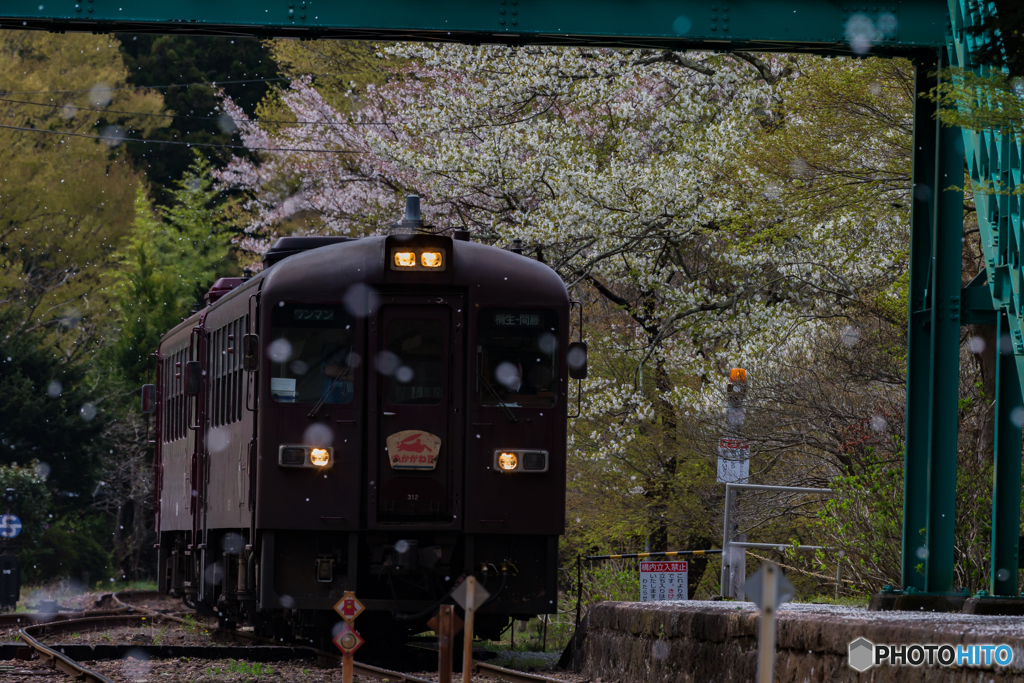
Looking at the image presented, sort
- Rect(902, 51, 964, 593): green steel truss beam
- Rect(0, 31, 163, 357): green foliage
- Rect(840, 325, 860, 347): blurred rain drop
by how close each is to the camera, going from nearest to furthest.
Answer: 1. Rect(902, 51, 964, 593): green steel truss beam
2. Rect(840, 325, 860, 347): blurred rain drop
3. Rect(0, 31, 163, 357): green foliage

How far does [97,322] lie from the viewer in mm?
39281

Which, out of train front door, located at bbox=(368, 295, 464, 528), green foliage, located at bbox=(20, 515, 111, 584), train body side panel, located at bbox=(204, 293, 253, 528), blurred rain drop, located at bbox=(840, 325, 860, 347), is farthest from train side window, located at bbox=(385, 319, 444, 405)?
green foliage, located at bbox=(20, 515, 111, 584)

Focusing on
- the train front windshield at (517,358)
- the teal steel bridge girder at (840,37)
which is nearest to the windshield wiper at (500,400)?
the train front windshield at (517,358)

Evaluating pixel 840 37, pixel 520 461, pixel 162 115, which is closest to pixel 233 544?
pixel 520 461

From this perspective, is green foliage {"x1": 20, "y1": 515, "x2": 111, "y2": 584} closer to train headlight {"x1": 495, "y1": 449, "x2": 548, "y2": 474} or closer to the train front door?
the train front door

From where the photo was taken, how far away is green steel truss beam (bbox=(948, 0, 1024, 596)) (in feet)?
28.5

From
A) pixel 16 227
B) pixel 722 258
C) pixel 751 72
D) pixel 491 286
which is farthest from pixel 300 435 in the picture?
pixel 16 227

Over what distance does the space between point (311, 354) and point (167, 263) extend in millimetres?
32296

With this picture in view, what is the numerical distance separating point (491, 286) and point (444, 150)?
7854 mm

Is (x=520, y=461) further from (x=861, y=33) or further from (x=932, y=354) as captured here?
(x=861, y=33)

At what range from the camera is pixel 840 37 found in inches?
382

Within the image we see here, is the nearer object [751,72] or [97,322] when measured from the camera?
[751,72]

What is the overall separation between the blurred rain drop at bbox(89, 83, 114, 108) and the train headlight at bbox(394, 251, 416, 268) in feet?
105

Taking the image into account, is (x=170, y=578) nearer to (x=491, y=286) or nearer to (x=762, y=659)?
(x=491, y=286)
